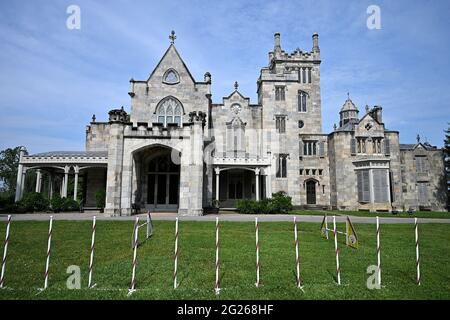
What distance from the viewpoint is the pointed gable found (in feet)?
92.2

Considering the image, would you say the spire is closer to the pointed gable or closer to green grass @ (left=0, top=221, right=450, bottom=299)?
the pointed gable

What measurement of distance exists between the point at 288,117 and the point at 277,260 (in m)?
27.5

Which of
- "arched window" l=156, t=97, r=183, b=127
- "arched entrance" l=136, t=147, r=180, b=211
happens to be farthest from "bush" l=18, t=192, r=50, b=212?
"arched window" l=156, t=97, r=183, b=127

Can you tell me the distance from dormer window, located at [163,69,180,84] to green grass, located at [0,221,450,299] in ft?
65.2

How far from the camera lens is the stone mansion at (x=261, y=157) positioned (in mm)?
26603

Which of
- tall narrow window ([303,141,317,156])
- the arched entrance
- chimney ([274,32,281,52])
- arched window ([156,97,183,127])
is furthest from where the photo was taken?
chimney ([274,32,281,52])

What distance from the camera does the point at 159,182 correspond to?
24984 millimetres

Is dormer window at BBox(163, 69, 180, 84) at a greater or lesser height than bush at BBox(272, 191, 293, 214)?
greater

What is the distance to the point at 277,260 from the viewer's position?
7844mm

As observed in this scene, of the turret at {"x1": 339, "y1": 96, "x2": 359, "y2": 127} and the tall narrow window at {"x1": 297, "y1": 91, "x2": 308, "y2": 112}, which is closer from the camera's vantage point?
the tall narrow window at {"x1": 297, "y1": 91, "x2": 308, "y2": 112}

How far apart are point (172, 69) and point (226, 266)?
25.3 m

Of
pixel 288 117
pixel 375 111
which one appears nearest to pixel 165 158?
pixel 288 117

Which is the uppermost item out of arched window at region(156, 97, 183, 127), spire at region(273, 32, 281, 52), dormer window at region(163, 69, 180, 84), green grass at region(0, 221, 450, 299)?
spire at region(273, 32, 281, 52)
